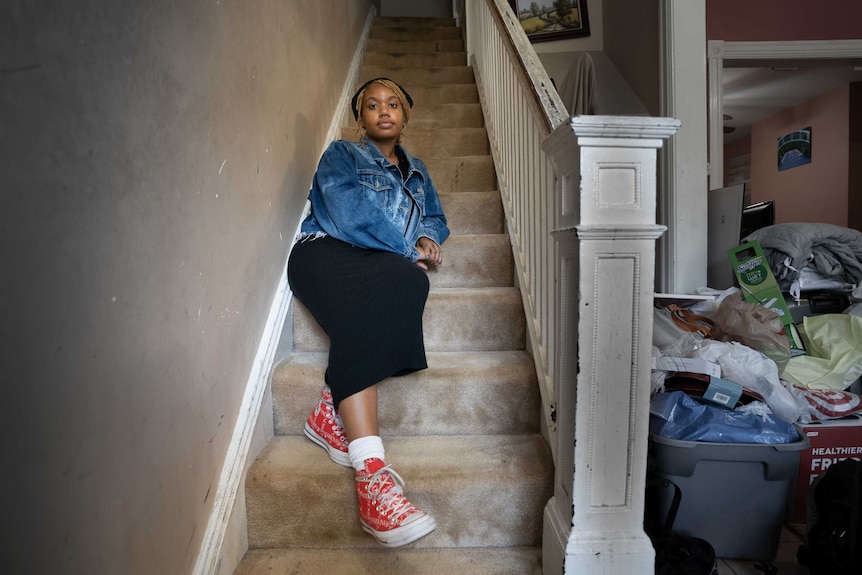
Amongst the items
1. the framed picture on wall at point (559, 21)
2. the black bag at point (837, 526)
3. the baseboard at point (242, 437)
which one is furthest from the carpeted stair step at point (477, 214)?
the framed picture on wall at point (559, 21)

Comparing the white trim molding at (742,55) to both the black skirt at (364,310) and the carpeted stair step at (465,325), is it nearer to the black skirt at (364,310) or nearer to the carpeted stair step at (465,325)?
the carpeted stair step at (465,325)

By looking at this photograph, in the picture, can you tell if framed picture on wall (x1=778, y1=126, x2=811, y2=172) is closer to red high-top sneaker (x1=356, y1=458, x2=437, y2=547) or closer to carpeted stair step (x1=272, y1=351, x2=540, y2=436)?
carpeted stair step (x1=272, y1=351, x2=540, y2=436)

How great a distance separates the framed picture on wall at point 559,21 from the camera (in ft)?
12.0

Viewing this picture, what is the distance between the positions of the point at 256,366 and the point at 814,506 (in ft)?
4.64

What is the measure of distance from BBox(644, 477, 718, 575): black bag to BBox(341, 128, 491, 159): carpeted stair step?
5.46ft

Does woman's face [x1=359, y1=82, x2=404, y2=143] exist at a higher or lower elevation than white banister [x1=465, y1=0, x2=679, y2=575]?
higher

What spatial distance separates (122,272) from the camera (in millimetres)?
798

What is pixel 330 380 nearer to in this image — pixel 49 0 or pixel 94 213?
pixel 94 213

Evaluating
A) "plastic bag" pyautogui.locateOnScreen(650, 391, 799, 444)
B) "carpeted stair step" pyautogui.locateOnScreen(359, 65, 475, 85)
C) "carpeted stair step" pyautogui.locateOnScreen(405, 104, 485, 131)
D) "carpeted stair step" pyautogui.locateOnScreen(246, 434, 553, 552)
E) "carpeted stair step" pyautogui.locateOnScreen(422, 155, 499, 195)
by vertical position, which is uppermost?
"carpeted stair step" pyautogui.locateOnScreen(359, 65, 475, 85)

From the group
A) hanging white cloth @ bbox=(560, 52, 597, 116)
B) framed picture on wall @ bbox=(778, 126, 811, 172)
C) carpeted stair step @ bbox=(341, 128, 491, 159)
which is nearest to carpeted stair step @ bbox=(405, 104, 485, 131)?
carpeted stair step @ bbox=(341, 128, 491, 159)

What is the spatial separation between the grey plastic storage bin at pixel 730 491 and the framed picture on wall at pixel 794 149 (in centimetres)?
564

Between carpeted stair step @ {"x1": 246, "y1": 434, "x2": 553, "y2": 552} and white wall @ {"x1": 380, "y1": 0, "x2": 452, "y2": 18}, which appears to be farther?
white wall @ {"x1": 380, "y1": 0, "x2": 452, "y2": 18}

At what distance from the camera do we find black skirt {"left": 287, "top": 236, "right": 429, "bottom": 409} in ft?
4.17

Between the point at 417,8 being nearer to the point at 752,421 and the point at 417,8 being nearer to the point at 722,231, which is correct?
the point at 722,231
